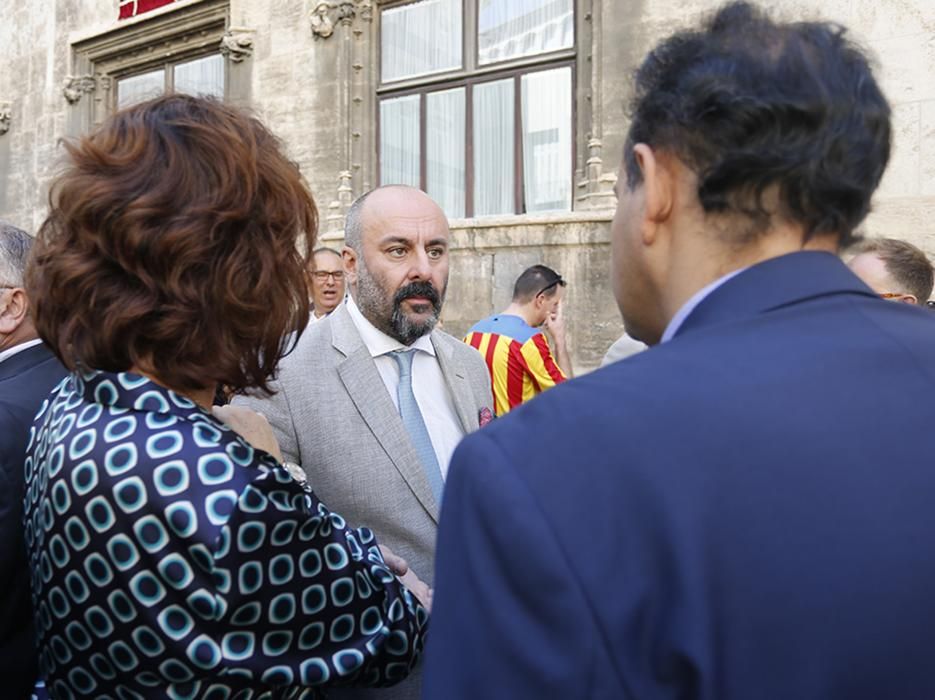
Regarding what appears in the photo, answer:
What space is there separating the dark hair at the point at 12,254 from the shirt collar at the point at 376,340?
908 millimetres

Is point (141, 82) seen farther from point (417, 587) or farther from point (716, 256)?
point (716, 256)

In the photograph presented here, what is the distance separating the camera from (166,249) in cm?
142

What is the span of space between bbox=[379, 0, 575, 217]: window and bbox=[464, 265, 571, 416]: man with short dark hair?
356 centimetres

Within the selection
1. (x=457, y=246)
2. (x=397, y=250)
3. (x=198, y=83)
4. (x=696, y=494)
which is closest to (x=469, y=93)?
(x=457, y=246)

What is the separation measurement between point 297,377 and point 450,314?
6.74 meters

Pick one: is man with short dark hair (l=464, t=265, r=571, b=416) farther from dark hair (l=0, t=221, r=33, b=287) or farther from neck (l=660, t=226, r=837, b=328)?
neck (l=660, t=226, r=837, b=328)

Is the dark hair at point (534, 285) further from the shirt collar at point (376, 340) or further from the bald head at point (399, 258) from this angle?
the shirt collar at point (376, 340)

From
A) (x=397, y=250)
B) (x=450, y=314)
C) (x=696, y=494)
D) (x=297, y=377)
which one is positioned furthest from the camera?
(x=450, y=314)

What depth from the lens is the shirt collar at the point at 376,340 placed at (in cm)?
271

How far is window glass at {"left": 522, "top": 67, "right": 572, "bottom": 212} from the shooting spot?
9391mm

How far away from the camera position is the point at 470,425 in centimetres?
268

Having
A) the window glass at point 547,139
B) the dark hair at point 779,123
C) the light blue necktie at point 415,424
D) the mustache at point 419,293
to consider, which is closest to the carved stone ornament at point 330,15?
the window glass at point 547,139

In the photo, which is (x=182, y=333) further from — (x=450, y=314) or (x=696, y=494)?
(x=450, y=314)

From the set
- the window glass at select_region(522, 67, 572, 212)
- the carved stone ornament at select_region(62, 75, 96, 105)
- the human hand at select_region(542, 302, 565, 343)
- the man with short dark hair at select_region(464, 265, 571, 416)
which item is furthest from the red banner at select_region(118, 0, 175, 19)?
the man with short dark hair at select_region(464, 265, 571, 416)
